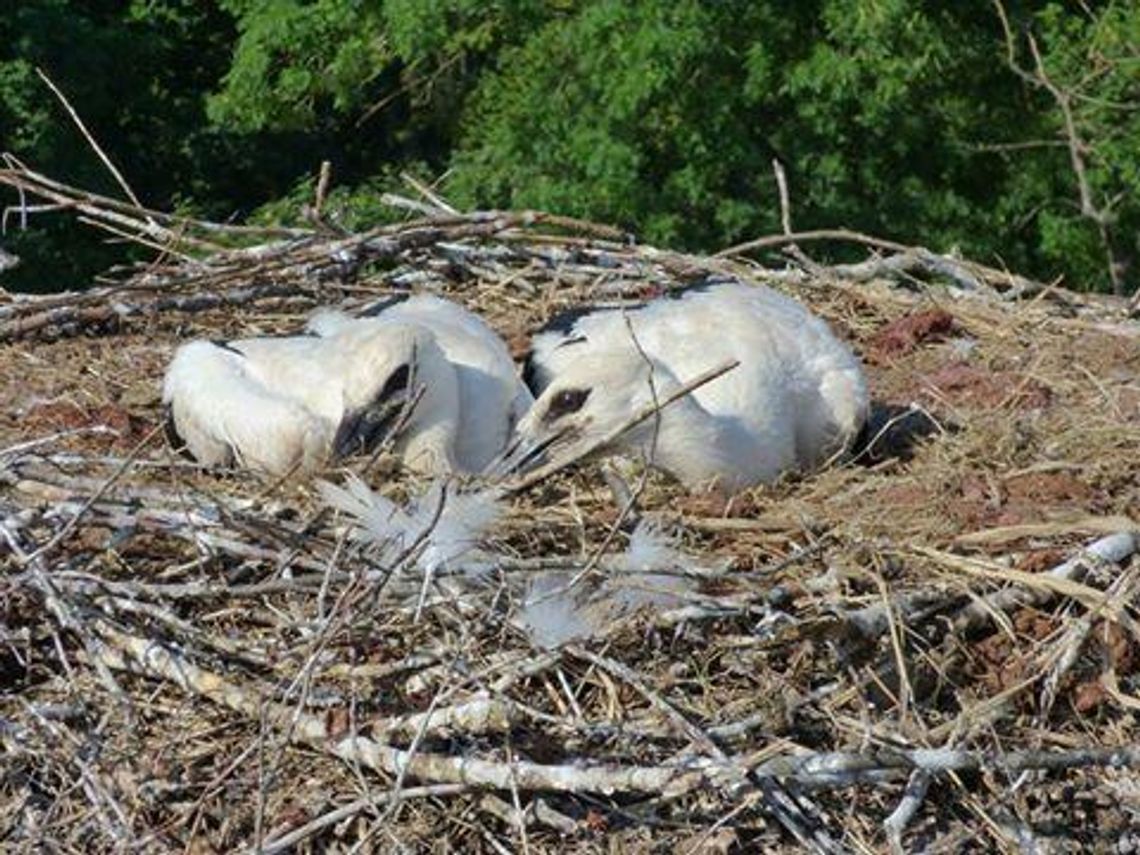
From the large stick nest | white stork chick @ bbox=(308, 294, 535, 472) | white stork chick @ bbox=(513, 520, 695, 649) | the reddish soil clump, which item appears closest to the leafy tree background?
the reddish soil clump

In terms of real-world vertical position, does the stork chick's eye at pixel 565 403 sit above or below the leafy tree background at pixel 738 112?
above

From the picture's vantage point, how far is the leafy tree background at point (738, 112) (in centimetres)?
1531

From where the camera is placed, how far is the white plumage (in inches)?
273

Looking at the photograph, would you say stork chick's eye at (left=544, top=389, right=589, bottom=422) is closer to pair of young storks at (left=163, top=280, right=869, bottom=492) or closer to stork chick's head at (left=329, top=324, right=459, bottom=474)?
pair of young storks at (left=163, top=280, right=869, bottom=492)

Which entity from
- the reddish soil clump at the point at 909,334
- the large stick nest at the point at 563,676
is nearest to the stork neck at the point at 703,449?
the large stick nest at the point at 563,676

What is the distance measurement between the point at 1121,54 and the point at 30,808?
411 inches

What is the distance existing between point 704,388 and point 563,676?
1.51 meters

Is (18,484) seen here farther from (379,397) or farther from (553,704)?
(553,704)

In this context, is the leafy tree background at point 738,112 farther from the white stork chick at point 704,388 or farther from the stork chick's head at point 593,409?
the stork chick's head at point 593,409

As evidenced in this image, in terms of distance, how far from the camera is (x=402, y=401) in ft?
22.6

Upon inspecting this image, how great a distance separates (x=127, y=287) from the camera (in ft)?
27.5

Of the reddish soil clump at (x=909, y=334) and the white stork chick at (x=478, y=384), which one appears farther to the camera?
the reddish soil clump at (x=909, y=334)

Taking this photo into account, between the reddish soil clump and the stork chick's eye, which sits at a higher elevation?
the stork chick's eye

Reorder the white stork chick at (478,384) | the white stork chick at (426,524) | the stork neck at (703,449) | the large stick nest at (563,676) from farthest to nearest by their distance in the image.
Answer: the white stork chick at (478,384) < the stork neck at (703,449) < the white stork chick at (426,524) < the large stick nest at (563,676)
